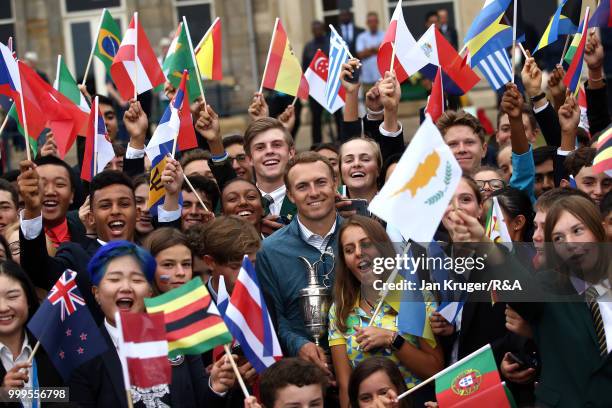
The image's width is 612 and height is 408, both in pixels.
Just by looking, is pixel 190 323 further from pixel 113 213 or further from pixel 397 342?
pixel 113 213

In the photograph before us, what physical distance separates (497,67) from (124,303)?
388 cm

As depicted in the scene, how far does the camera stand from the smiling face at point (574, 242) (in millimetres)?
6457

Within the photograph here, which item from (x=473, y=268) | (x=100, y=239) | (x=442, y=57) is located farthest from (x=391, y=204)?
(x=442, y=57)

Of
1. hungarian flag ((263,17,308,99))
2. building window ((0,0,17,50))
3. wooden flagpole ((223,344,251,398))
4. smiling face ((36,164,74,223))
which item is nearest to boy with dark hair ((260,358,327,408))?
wooden flagpole ((223,344,251,398))

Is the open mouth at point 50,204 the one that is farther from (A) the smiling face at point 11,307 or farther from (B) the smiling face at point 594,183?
(B) the smiling face at point 594,183

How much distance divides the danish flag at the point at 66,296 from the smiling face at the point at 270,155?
227 cm

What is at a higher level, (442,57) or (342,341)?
(442,57)

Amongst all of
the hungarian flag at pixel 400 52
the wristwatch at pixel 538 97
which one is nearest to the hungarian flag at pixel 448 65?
the hungarian flag at pixel 400 52

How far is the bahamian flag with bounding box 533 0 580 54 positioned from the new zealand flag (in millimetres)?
4578

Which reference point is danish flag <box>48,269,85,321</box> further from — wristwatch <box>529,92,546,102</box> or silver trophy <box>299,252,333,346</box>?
wristwatch <box>529,92,546,102</box>

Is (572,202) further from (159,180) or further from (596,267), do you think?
(159,180)

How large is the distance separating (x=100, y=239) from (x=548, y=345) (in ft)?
10.2

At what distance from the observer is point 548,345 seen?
6402mm

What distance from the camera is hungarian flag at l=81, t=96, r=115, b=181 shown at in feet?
32.0
